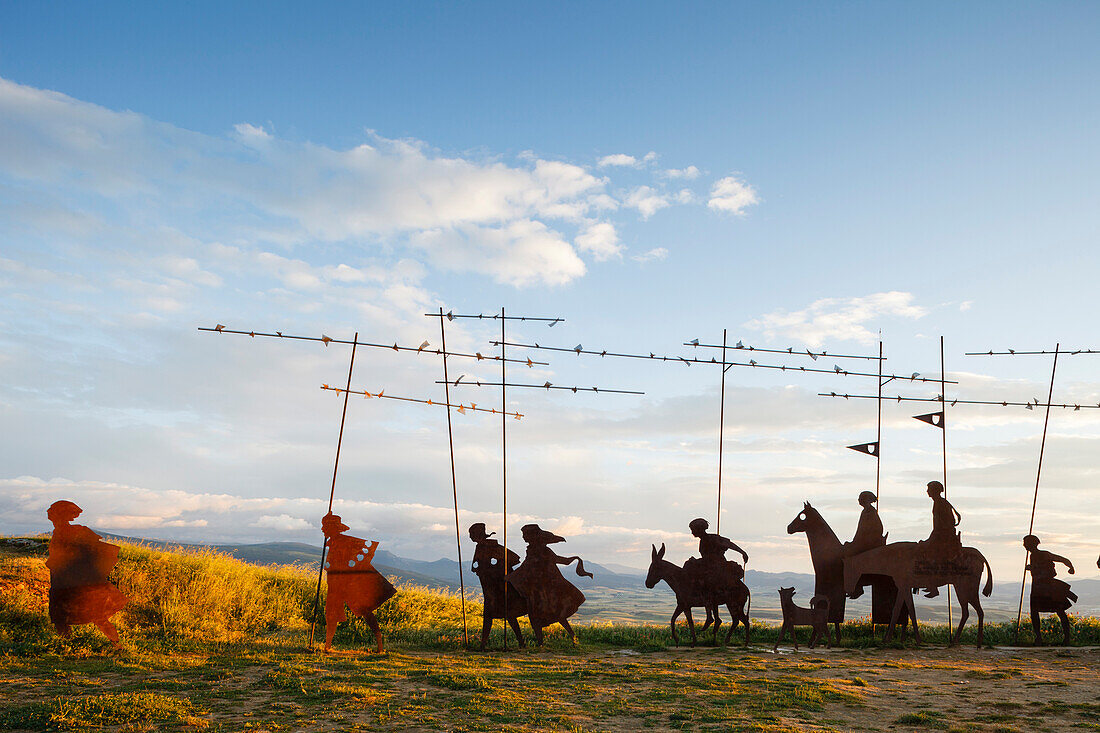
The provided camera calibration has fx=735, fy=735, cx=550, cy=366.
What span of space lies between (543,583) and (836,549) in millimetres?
5903

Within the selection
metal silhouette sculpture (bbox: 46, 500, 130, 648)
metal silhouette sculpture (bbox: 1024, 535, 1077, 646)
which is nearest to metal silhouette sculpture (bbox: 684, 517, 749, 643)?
metal silhouette sculpture (bbox: 1024, 535, 1077, 646)

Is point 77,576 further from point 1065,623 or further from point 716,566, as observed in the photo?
point 1065,623

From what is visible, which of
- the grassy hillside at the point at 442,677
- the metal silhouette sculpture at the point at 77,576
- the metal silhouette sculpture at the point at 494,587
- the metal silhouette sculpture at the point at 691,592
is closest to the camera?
the grassy hillside at the point at 442,677

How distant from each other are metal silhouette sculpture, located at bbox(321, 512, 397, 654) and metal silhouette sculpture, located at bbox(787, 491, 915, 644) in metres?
8.00

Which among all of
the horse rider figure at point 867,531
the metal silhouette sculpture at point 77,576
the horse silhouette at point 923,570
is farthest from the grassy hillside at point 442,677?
the horse rider figure at point 867,531

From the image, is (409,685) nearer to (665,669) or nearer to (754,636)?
(665,669)

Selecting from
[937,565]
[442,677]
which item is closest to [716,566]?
[937,565]

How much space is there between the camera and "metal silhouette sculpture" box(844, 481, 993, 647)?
43.8ft

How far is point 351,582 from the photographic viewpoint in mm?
11719

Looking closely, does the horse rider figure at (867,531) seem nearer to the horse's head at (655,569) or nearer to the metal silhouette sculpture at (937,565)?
the metal silhouette sculpture at (937,565)

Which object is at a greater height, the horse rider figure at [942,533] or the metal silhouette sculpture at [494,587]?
the horse rider figure at [942,533]

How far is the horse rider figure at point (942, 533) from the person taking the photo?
13.4m

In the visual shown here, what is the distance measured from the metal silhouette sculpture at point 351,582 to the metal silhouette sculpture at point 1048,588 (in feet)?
39.5

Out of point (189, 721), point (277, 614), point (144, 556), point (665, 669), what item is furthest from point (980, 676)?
point (144, 556)
